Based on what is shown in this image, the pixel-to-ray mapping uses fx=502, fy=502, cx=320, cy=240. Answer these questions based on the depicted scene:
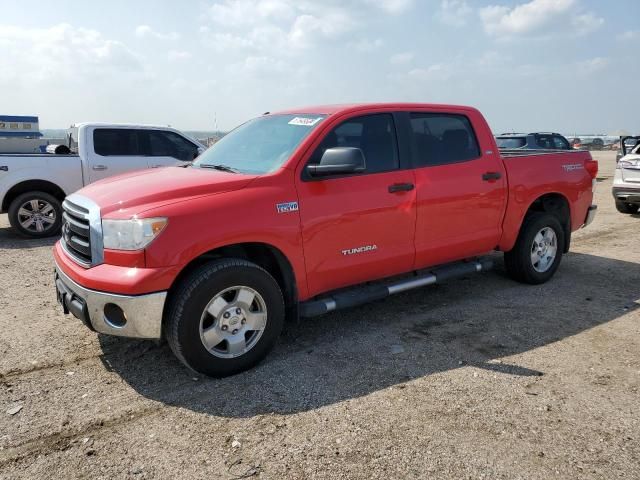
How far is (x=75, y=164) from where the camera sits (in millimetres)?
8523

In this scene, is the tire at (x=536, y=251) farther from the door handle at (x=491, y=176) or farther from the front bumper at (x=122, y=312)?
the front bumper at (x=122, y=312)

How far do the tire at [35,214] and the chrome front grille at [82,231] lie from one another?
16.6 ft

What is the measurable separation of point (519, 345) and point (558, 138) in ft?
40.7

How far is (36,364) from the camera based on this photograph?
3.68 meters

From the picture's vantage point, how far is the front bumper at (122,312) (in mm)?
3121

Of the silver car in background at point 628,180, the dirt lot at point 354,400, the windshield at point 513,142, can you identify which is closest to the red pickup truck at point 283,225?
the dirt lot at point 354,400

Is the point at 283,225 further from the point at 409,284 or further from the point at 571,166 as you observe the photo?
the point at 571,166

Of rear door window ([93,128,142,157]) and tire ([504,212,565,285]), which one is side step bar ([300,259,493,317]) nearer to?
tire ([504,212,565,285])

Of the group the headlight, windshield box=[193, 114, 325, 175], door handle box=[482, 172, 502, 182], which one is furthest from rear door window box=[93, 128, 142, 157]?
door handle box=[482, 172, 502, 182]

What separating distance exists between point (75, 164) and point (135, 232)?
630cm

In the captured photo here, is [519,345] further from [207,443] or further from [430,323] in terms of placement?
[207,443]

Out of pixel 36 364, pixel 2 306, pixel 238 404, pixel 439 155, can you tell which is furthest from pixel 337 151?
pixel 2 306

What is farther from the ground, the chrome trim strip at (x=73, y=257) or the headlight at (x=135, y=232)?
the headlight at (x=135, y=232)

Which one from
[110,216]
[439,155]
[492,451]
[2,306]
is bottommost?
[492,451]
